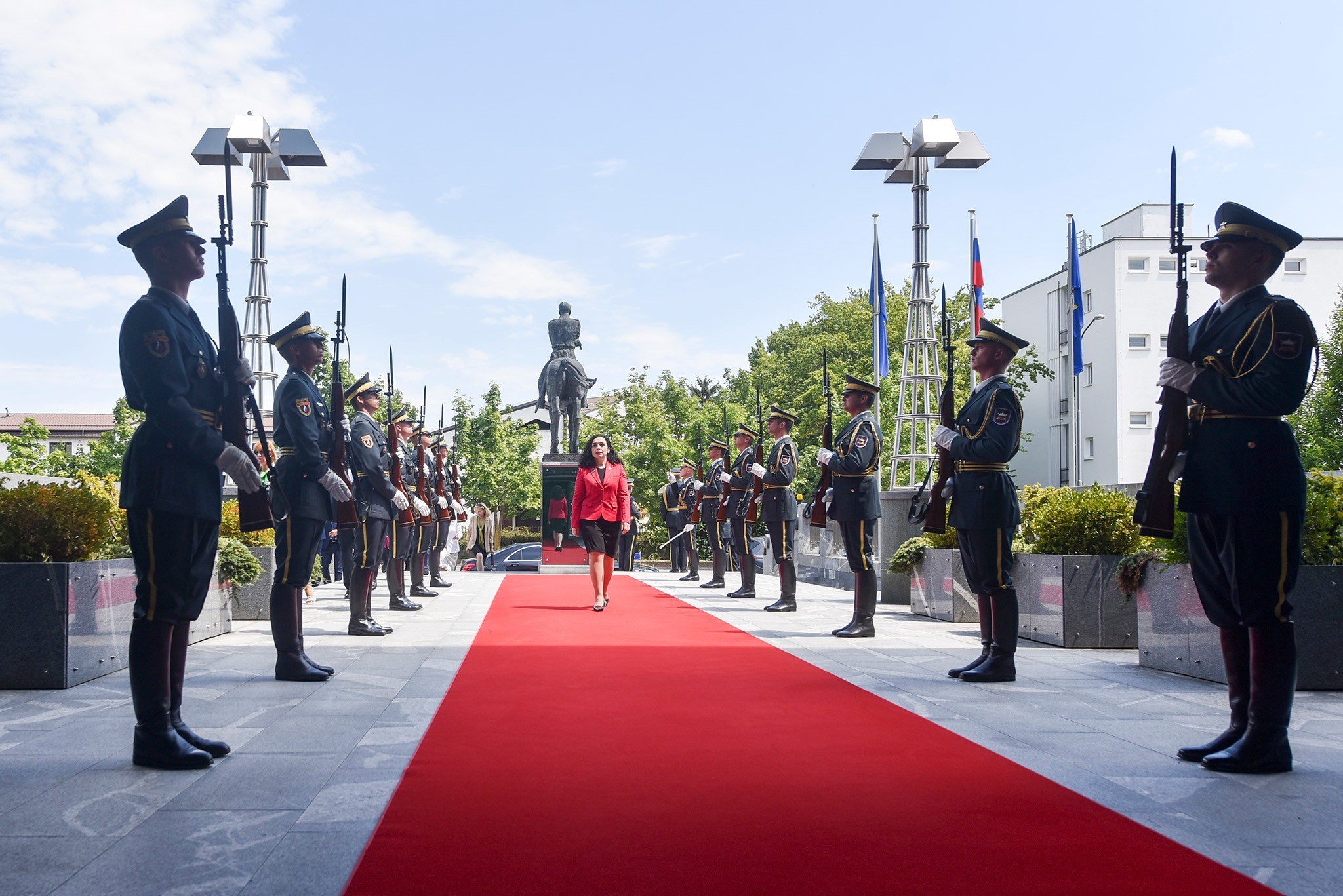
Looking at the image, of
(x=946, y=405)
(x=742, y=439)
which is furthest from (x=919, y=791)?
(x=742, y=439)

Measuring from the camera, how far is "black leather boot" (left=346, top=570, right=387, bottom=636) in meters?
9.30

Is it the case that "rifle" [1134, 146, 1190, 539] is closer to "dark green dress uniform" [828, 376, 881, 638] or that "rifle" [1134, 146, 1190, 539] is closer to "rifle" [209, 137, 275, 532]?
"rifle" [209, 137, 275, 532]

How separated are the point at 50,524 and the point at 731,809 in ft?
15.8

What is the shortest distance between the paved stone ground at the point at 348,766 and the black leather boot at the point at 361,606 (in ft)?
3.22

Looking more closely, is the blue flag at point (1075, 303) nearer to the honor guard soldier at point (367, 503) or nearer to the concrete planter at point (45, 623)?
the honor guard soldier at point (367, 503)

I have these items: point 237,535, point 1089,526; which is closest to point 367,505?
point 237,535

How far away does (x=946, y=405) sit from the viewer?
24.1 feet

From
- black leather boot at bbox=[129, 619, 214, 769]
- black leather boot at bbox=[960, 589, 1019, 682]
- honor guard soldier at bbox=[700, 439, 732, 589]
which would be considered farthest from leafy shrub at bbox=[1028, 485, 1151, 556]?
honor guard soldier at bbox=[700, 439, 732, 589]

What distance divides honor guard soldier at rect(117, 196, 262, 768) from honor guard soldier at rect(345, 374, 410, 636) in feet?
13.8

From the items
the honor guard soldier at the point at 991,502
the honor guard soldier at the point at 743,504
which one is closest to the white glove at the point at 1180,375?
the honor guard soldier at the point at 991,502

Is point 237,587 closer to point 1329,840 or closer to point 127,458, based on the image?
point 127,458

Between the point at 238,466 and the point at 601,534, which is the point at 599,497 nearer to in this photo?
the point at 601,534

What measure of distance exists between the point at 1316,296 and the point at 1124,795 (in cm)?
5549

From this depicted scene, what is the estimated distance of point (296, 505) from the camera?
6746mm
